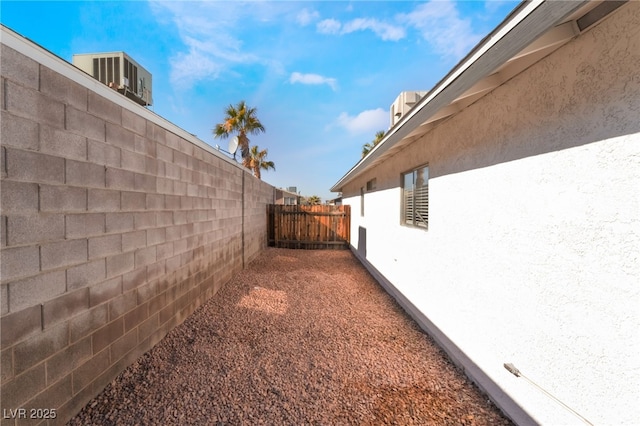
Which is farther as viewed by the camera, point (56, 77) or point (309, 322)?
point (309, 322)

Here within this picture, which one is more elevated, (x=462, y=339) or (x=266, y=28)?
(x=266, y=28)

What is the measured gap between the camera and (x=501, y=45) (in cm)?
168

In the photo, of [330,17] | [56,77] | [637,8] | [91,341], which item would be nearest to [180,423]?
[91,341]

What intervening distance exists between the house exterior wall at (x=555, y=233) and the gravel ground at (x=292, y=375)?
0.56 metres

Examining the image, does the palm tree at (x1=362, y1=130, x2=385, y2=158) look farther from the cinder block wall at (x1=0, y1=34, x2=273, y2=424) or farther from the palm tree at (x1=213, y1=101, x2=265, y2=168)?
the cinder block wall at (x1=0, y1=34, x2=273, y2=424)

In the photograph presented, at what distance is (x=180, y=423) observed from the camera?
1974 mm

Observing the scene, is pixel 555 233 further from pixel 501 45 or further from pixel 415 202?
pixel 415 202

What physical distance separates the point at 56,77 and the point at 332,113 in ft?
37.7

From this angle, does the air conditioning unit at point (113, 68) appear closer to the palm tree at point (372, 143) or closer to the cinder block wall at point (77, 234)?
the cinder block wall at point (77, 234)

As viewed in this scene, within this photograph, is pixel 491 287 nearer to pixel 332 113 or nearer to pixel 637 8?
pixel 637 8

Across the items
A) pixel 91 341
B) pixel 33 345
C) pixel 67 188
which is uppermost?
pixel 67 188

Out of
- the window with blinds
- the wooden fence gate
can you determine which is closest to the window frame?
the window with blinds

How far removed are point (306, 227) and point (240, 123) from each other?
9.42 metres

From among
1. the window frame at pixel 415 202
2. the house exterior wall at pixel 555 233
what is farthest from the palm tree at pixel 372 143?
the house exterior wall at pixel 555 233
